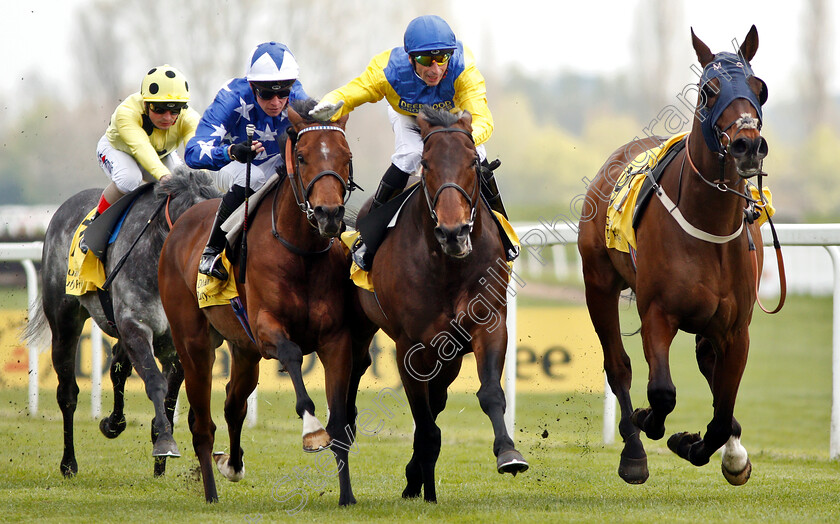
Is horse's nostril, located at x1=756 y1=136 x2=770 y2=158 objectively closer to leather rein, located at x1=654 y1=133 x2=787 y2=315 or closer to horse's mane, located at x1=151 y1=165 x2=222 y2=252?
leather rein, located at x1=654 y1=133 x2=787 y2=315

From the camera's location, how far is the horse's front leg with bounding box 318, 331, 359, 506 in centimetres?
516

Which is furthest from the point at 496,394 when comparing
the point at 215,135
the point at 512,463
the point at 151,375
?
the point at 151,375

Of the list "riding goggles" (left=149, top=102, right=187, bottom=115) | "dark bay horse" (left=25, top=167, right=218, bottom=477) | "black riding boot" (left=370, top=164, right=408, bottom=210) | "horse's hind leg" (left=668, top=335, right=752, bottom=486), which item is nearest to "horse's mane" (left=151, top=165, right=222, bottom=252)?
"dark bay horse" (left=25, top=167, right=218, bottom=477)

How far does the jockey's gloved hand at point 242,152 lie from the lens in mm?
5539

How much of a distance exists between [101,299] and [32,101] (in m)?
11.1

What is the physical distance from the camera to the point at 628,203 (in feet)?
18.5

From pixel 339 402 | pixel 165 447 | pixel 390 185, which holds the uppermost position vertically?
pixel 390 185

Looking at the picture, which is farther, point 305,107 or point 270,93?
point 270,93

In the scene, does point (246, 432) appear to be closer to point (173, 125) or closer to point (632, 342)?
point (173, 125)

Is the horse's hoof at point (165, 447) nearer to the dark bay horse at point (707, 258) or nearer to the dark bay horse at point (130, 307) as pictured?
the dark bay horse at point (130, 307)

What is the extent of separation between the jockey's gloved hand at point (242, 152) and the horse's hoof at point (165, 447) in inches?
67.7

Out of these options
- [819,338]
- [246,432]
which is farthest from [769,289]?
[246,432]

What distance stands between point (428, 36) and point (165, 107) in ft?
9.07

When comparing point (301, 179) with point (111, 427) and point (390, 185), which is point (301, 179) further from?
point (111, 427)
